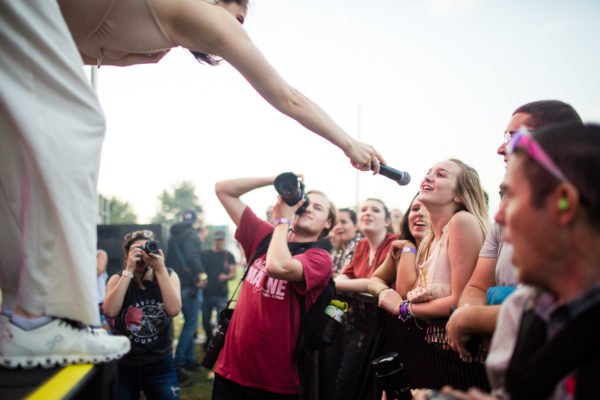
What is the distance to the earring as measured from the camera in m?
0.94

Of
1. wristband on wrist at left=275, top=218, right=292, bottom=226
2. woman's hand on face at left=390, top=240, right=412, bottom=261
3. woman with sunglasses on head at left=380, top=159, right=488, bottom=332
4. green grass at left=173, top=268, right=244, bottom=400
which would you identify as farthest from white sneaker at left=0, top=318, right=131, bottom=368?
green grass at left=173, top=268, right=244, bottom=400

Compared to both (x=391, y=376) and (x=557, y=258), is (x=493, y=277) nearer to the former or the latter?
(x=391, y=376)

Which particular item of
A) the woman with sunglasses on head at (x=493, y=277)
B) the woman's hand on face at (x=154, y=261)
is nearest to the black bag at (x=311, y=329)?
the woman's hand on face at (x=154, y=261)

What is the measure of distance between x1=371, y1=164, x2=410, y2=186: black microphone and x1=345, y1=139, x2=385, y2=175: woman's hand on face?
0.05 m

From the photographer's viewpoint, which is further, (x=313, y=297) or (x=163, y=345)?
(x=163, y=345)

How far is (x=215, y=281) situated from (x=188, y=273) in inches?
51.6

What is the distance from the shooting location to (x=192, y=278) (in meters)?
7.46

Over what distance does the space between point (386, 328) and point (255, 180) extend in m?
1.54

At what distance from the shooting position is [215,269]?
8.79 metres

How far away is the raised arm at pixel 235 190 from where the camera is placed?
3805 millimetres

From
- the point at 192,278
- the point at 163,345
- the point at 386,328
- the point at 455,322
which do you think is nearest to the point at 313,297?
the point at 386,328

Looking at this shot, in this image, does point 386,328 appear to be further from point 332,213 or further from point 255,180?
point 255,180

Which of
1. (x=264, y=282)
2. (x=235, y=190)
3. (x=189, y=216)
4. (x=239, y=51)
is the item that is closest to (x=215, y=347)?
(x=264, y=282)

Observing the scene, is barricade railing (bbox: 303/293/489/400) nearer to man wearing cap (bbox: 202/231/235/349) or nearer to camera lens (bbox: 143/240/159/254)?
camera lens (bbox: 143/240/159/254)
